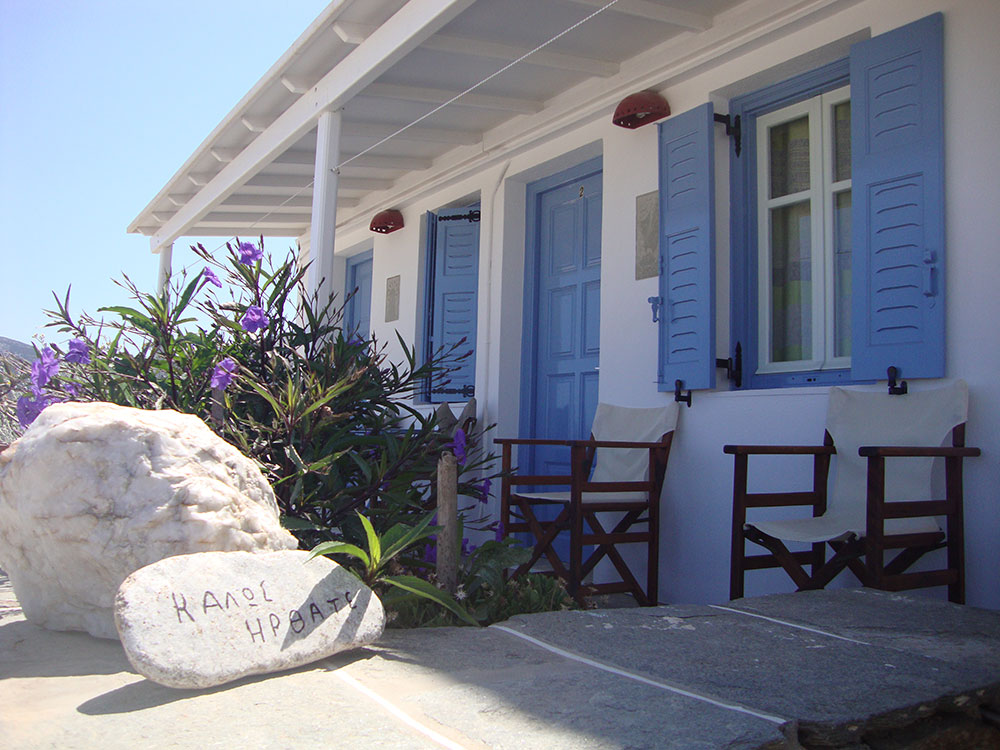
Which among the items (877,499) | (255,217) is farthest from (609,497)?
(255,217)

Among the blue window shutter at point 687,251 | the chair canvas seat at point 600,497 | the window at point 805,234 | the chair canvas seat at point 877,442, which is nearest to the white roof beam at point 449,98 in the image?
the blue window shutter at point 687,251

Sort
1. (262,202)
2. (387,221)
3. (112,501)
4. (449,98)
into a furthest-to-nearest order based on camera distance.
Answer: (262,202) < (387,221) < (449,98) < (112,501)

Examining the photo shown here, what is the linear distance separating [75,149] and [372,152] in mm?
3399

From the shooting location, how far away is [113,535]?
213 cm

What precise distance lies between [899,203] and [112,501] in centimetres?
280

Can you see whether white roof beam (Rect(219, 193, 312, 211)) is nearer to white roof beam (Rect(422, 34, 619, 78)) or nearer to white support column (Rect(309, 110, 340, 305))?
white support column (Rect(309, 110, 340, 305))

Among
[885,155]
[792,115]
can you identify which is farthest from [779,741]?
[792,115]

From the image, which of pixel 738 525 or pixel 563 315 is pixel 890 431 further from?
pixel 563 315

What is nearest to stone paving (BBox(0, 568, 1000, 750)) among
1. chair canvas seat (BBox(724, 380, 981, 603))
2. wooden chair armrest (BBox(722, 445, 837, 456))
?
chair canvas seat (BBox(724, 380, 981, 603))

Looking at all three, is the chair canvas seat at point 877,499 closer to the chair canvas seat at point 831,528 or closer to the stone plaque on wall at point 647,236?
the chair canvas seat at point 831,528

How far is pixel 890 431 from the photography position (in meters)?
3.12

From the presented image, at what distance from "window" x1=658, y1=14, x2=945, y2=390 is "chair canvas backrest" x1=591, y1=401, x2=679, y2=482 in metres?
0.17

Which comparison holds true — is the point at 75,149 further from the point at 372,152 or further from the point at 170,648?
the point at 170,648

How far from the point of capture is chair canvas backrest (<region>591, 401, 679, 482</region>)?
4.06 meters
